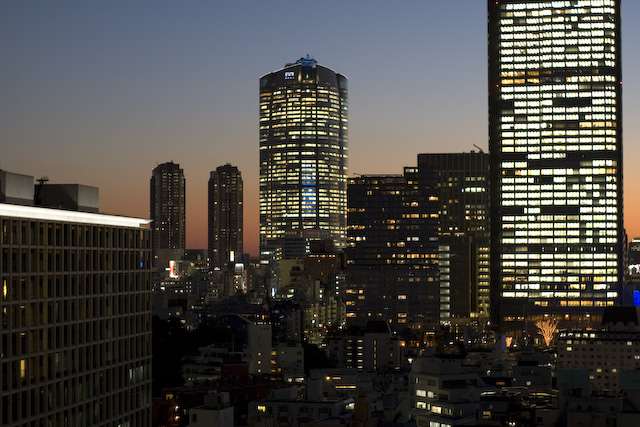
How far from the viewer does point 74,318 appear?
61.3 metres

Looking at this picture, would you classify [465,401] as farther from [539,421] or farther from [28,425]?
[28,425]

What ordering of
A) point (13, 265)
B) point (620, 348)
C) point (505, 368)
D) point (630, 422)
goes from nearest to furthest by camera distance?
point (13, 265) < point (630, 422) < point (505, 368) < point (620, 348)

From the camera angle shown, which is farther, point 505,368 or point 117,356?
point 505,368

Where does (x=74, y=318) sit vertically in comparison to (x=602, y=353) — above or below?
above

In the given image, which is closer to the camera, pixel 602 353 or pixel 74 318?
pixel 74 318

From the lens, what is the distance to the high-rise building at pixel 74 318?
5538 centimetres

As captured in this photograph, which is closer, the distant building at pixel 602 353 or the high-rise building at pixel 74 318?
the high-rise building at pixel 74 318

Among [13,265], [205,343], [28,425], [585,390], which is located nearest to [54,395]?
[28,425]

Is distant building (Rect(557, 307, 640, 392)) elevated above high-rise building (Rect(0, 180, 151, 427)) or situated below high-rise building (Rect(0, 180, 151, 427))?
below

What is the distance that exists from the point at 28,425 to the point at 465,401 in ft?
150

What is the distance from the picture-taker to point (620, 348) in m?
160

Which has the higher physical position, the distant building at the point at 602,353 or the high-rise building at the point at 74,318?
the high-rise building at the point at 74,318

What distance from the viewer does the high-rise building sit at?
55375 mm

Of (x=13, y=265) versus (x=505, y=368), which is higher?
(x=13, y=265)
